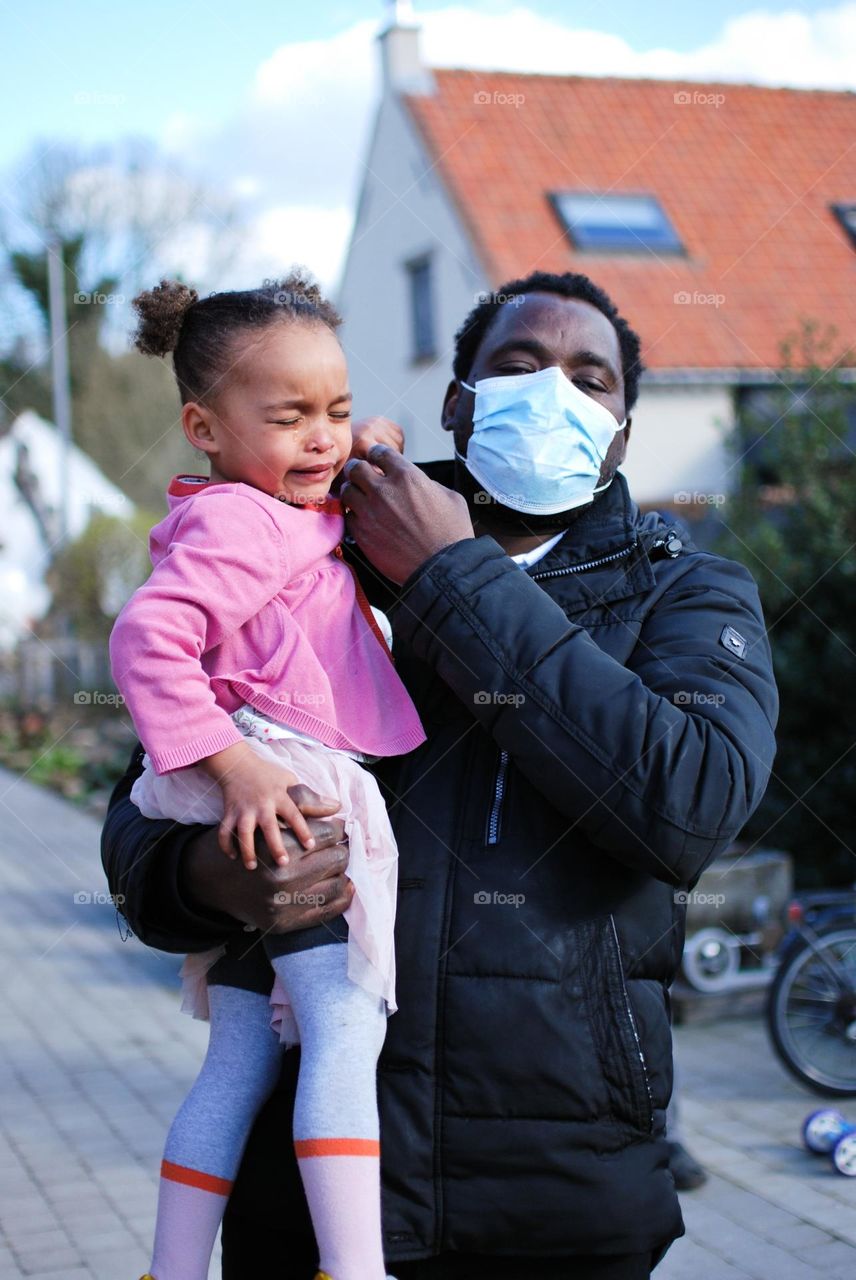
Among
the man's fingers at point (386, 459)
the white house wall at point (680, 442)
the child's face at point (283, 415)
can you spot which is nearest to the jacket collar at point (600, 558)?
the man's fingers at point (386, 459)

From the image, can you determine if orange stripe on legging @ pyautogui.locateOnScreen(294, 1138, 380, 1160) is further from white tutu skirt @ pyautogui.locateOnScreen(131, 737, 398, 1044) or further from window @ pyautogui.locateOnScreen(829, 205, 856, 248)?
window @ pyautogui.locateOnScreen(829, 205, 856, 248)

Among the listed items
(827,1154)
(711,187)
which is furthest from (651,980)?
(711,187)

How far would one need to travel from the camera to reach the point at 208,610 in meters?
1.93

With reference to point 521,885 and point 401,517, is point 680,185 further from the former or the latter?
point 521,885

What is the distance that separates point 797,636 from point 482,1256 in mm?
6322

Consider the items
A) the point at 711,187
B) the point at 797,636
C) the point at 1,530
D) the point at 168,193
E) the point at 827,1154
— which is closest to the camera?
the point at 827,1154

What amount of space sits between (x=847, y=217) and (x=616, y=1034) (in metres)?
18.3

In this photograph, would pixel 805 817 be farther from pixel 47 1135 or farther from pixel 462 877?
pixel 462 877

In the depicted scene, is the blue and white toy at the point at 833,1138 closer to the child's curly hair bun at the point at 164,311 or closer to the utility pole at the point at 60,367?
the child's curly hair bun at the point at 164,311

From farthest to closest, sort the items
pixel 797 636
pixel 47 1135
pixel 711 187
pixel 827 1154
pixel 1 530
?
pixel 1 530 < pixel 711 187 < pixel 797 636 < pixel 47 1135 < pixel 827 1154

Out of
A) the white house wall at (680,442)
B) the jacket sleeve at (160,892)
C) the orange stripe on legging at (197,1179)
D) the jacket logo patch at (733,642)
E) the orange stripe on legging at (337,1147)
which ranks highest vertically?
the white house wall at (680,442)

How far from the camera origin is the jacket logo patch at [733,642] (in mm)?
1942

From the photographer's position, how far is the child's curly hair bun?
2.24 m

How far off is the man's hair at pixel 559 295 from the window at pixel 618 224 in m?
15.5
